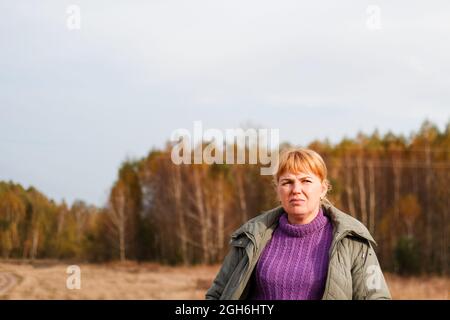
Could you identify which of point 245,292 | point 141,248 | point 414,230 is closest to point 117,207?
point 141,248

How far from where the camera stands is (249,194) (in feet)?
68.2

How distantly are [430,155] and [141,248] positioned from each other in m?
10.7

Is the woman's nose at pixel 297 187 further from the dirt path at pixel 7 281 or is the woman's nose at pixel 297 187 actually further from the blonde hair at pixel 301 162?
the dirt path at pixel 7 281

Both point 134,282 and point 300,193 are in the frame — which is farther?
point 134,282

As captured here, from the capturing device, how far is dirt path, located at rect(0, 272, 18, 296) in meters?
13.1

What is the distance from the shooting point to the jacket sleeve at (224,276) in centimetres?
267

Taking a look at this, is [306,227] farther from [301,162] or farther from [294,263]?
[301,162]

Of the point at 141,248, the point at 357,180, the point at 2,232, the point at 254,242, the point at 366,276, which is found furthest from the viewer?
the point at 357,180

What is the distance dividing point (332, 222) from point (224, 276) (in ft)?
1.62

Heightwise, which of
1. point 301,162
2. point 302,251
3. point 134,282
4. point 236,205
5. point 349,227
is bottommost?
point 134,282

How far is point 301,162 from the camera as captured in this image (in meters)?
2.59

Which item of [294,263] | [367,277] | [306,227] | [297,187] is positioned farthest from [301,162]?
[367,277]

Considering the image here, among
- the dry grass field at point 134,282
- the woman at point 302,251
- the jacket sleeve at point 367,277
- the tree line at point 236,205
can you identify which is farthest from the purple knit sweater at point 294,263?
the tree line at point 236,205

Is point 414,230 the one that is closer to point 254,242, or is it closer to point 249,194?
point 249,194
